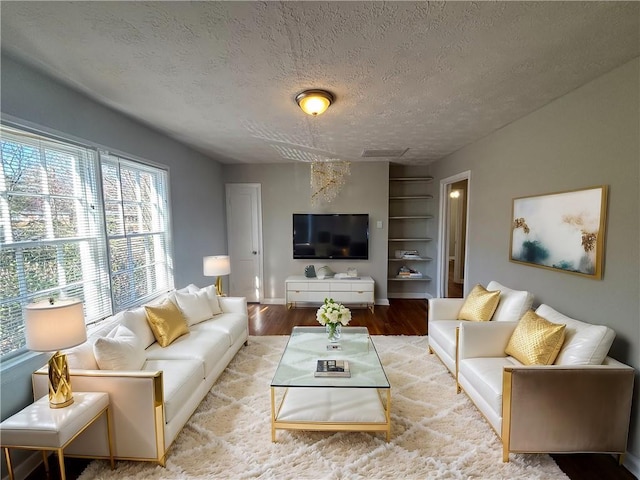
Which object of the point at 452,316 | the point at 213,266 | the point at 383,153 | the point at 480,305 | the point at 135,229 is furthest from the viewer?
the point at 383,153

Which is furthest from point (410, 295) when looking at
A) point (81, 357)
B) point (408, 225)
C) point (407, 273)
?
point (81, 357)

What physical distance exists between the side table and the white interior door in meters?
3.59

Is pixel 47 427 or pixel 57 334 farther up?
pixel 57 334

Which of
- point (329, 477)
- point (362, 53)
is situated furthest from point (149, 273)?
point (362, 53)

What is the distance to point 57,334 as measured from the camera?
1.49 metres

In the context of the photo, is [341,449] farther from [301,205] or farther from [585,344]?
[301,205]

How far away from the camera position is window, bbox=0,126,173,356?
1.74 metres

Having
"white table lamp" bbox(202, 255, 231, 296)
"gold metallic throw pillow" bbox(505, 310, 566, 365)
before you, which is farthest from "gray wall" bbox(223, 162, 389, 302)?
"gold metallic throw pillow" bbox(505, 310, 566, 365)

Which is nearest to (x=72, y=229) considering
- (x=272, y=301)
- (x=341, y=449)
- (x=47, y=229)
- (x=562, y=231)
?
(x=47, y=229)

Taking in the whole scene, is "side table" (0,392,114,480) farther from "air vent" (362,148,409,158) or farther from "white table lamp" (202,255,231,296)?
"air vent" (362,148,409,158)

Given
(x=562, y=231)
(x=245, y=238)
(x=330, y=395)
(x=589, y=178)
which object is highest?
(x=589, y=178)

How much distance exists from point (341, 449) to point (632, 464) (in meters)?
1.78

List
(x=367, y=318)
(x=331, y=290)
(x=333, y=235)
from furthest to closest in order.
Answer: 1. (x=333, y=235)
2. (x=331, y=290)
3. (x=367, y=318)

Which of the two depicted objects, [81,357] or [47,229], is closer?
[81,357]
